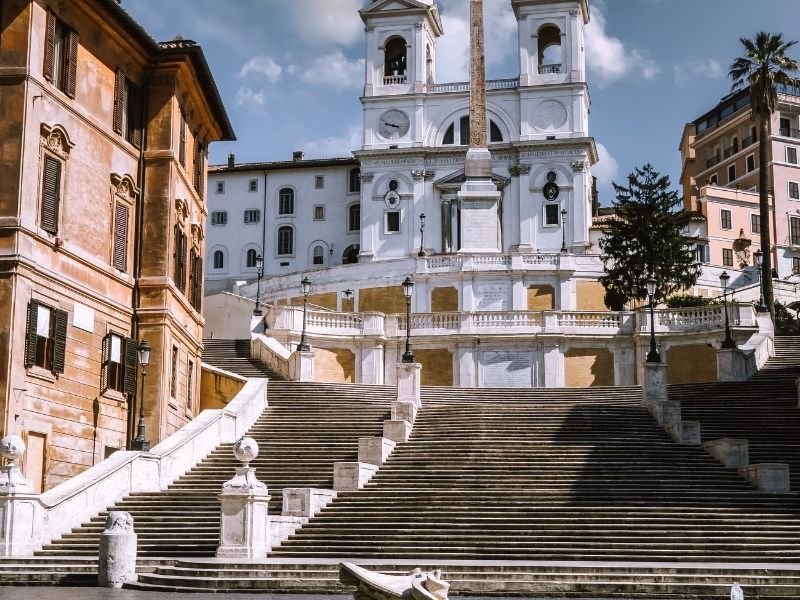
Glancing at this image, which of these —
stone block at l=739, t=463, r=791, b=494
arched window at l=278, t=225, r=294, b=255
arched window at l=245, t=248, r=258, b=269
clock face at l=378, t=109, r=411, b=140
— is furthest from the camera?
arched window at l=278, t=225, r=294, b=255

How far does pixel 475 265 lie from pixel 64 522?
3861 centimetres

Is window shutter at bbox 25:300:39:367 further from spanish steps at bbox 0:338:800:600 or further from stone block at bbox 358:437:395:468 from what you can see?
stone block at bbox 358:437:395:468

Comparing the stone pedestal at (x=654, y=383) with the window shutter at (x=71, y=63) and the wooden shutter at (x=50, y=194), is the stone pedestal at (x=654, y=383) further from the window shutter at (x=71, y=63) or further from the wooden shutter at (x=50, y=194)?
the window shutter at (x=71, y=63)

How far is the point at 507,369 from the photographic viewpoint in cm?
4853

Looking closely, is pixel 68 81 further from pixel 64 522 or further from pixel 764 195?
pixel 764 195

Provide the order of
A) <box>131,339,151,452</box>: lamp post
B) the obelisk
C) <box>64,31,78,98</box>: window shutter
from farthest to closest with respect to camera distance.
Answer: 1. the obelisk
2. <box>64,31,78,98</box>: window shutter
3. <box>131,339,151,452</box>: lamp post

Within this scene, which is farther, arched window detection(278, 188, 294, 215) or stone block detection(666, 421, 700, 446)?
arched window detection(278, 188, 294, 215)

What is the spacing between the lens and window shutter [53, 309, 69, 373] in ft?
92.2

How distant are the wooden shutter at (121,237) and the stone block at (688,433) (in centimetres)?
1520

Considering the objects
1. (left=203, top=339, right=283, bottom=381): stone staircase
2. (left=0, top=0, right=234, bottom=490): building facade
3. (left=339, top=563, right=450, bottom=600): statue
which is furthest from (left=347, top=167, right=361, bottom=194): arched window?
(left=339, top=563, right=450, bottom=600): statue

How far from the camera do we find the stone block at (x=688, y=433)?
2992 centimetres

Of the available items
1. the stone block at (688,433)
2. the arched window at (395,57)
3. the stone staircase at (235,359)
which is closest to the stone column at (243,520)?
the stone block at (688,433)

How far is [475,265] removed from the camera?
61.0 meters

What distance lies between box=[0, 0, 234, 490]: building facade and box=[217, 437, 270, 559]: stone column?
634cm
